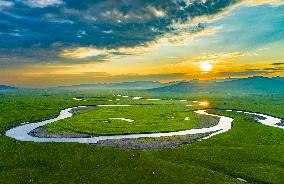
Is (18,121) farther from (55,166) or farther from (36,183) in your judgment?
(36,183)

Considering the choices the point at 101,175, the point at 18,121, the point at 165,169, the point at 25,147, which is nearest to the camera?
the point at 101,175

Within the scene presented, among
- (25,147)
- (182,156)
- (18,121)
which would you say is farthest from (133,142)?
(18,121)

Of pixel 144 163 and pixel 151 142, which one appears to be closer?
pixel 144 163

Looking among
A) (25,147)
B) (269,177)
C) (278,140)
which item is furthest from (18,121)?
(269,177)

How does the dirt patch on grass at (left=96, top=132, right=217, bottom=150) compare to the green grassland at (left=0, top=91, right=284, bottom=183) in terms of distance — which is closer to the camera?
the green grassland at (left=0, top=91, right=284, bottom=183)

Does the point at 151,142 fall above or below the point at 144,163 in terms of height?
below

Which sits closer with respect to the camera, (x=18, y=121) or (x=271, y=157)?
(x=271, y=157)

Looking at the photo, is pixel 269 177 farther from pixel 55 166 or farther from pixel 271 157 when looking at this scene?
pixel 55 166

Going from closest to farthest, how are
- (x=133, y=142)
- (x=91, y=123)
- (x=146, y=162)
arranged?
(x=146, y=162) → (x=133, y=142) → (x=91, y=123)

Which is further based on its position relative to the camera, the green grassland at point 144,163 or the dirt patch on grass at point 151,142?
the dirt patch on grass at point 151,142
